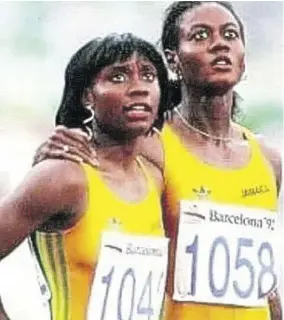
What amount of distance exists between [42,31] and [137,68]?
17cm

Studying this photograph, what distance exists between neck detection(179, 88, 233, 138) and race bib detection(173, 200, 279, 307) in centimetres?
14

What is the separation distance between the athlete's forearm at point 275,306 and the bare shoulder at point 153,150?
0.29 m

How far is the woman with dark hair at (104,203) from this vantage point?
1.89 m

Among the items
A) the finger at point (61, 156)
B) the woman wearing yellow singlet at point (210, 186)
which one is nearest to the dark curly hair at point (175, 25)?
the woman wearing yellow singlet at point (210, 186)

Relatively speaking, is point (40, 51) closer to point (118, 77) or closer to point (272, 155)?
point (118, 77)

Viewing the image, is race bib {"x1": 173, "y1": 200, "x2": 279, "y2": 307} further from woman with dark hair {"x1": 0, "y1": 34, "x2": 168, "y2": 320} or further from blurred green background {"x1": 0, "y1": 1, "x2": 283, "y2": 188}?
blurred green background {"x1": 0, "y1": 1, "x2": 283, "y2": 188}

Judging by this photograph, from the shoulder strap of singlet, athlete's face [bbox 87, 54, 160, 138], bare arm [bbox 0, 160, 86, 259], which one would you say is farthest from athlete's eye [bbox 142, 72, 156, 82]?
the shoulder strap of singlet

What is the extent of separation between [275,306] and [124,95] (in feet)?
1.51

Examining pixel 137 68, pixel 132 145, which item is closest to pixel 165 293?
pixel 132 145

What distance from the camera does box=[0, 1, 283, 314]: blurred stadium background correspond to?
193 cm

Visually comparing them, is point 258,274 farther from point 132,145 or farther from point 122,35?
point 122,35

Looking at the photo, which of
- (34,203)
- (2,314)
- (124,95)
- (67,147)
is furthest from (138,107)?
(2,314)

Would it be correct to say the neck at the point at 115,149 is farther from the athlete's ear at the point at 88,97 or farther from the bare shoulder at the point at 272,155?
the bare shoulder at the point at 272,155

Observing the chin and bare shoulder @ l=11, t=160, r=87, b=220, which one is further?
the chin
